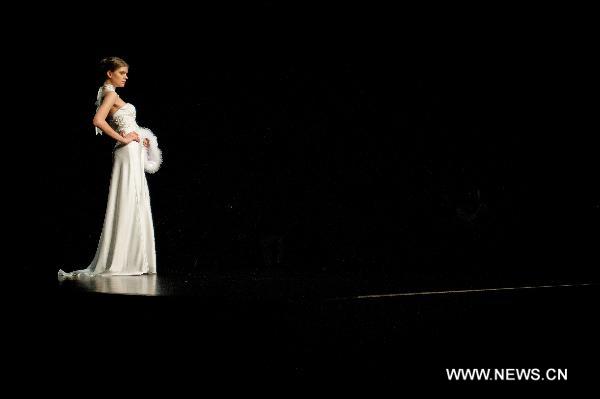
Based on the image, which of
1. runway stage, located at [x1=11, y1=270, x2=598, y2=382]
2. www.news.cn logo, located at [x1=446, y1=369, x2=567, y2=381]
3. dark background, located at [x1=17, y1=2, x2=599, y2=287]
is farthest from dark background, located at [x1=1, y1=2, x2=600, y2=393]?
www.news.cn logo, located at [x1=446, y1=369, x2=567, y2=381]

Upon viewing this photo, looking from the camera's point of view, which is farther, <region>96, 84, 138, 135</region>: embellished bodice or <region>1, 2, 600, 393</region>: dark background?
<region>1, 2, 600, 393</region>: dark background

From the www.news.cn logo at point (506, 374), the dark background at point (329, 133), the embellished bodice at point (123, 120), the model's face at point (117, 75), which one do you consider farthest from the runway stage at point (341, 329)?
the dark background at point (329, 133)

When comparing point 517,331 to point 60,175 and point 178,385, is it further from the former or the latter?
point 60,175

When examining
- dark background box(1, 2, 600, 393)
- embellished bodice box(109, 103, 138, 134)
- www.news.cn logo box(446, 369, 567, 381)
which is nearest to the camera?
www.news.cn logo box(446, 369, 567, 381)

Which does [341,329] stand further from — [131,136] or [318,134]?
[318,134]

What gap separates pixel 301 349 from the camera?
107 inches

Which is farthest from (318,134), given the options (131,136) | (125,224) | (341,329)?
(341,329)

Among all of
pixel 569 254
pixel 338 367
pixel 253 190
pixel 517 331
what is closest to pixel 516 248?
pixel 569 254

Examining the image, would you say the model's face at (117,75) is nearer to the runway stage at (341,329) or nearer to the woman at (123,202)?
the woman at (123,202)

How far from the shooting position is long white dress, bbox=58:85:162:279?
4031mm

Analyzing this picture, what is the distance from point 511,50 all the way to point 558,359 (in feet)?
8.97

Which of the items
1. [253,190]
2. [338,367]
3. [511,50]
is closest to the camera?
[338,367]

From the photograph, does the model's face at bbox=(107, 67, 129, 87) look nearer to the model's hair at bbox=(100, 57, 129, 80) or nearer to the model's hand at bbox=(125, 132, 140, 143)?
the model's hair at bbox=(100, 57, 129, 80)

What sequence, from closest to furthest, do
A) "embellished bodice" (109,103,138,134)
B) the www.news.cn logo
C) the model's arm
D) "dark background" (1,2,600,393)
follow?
the www.news.cn logo → the model's arm → "embellished bodice" (109,103,138,134) → "dark background" (1,2,600,393)
